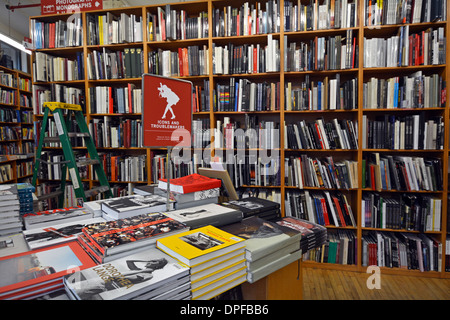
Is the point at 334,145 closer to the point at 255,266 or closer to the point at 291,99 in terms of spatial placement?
the point at 291,99

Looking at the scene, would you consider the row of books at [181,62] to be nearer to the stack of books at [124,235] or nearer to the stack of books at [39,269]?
the stack of books at [124,235]

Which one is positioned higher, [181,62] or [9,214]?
[181,62]

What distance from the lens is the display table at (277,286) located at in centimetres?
112

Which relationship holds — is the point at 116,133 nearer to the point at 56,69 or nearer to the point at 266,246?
the point at 56,69

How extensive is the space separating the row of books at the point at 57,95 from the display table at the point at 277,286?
8.76ft

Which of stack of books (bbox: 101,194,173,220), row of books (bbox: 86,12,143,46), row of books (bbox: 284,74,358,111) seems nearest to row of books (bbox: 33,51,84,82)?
row of books (bbox: 86,12,143,46)

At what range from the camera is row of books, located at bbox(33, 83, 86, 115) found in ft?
9.48

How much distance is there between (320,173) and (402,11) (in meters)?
1.57

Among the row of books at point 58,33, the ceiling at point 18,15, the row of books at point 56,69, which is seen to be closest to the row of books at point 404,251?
the row of books at point 56,69

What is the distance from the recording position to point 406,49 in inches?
91.2

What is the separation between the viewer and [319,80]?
2.73 meters

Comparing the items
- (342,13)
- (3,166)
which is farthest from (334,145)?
(3,166)

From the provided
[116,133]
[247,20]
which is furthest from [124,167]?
[247,20]
